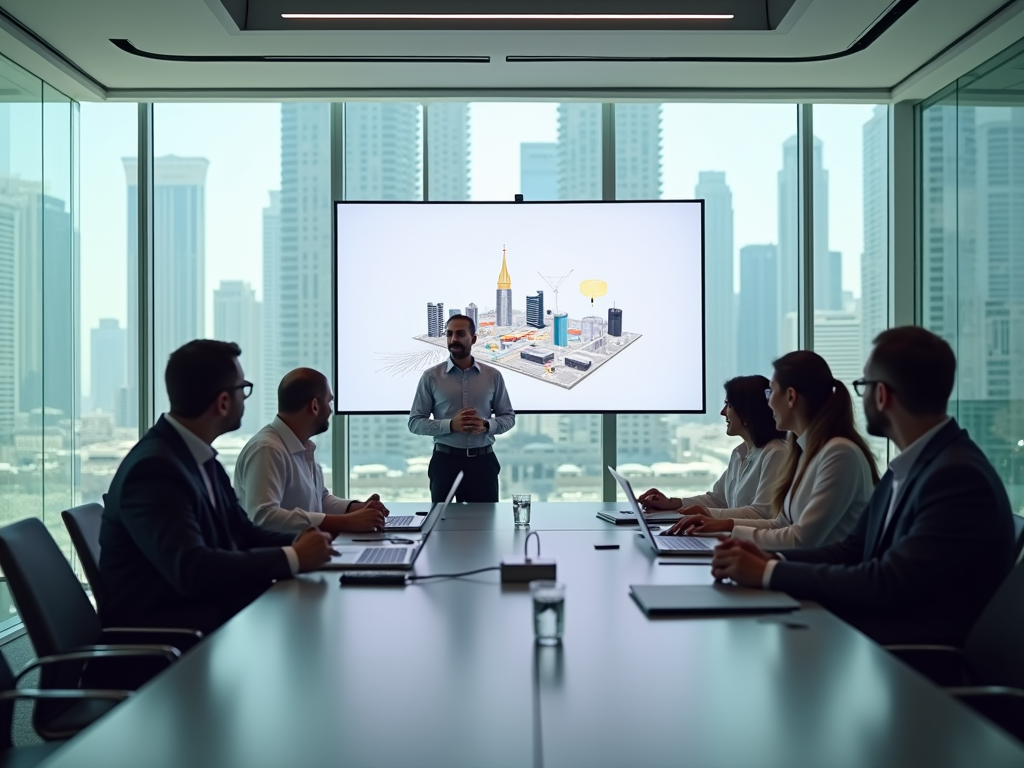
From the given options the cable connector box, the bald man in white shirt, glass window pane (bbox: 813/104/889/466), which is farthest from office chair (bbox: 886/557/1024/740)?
glass window pane (bbox: 813/104/889/466)

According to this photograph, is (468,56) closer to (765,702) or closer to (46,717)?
(46,717)

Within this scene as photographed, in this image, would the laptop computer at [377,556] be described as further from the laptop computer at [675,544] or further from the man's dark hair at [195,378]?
the laptop computer at [675,544]

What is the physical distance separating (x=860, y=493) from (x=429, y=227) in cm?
398

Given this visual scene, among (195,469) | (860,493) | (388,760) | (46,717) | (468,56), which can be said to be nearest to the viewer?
(388,760)

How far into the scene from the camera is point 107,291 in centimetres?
664

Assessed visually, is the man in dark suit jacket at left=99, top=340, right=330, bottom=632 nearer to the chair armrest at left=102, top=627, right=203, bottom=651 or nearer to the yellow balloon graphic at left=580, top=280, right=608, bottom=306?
the chair armrest at left=102, top=627, right=203, bottom=651

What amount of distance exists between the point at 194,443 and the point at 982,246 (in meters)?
4.78

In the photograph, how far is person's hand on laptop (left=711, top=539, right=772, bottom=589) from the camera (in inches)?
100

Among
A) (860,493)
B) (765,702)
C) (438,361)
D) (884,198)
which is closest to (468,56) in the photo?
(438,361)

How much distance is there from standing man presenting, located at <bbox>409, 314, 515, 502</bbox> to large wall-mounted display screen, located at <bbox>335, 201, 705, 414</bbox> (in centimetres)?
50

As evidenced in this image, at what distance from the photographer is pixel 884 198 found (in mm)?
6719

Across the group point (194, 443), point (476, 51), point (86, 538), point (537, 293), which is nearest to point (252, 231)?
point (537, 293)

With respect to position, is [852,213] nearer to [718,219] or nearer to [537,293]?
[718,219]

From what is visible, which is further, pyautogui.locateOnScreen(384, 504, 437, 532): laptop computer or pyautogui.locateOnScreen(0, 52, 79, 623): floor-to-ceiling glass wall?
pyautogui.locateOnScreen(0, 52, 79, 623): floor-to-ceiling glass wall
